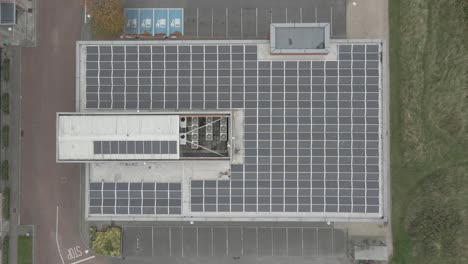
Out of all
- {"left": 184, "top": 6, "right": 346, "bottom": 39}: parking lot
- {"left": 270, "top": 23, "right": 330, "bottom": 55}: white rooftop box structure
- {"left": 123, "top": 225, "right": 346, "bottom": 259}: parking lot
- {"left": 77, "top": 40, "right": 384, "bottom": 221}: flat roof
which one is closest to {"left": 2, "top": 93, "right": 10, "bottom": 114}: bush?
{"left": 77, "top": 40, "right": 384, "bottom": 221}: flat roof

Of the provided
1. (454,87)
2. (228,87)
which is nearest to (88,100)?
(228,87)

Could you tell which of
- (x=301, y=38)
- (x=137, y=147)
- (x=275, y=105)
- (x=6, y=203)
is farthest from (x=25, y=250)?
(x=301, y=38)

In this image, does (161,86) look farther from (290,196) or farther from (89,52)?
(290,196)

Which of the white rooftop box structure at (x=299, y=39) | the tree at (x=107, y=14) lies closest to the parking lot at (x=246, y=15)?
the tree at (x=107, y=14)

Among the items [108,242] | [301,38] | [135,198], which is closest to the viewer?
[301,38]

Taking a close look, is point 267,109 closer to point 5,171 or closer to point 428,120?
point 428,120

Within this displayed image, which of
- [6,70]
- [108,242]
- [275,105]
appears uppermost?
[6,70]
